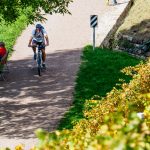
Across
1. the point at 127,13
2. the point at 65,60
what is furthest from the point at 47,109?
the point at 127,13

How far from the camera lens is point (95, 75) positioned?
1572 cm

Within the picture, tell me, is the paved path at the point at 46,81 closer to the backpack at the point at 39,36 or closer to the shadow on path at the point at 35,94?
the shadow on path at the point at 35,94

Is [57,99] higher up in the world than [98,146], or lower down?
lower down

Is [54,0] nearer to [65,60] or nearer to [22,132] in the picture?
[65,60]

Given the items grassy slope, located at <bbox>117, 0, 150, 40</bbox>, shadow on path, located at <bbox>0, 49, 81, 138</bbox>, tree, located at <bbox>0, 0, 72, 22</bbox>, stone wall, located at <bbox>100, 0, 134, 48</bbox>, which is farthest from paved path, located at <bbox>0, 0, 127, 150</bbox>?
tree, located at <bbox>0, 0, 72, 22</bbox>

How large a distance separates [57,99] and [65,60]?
457 centimetres

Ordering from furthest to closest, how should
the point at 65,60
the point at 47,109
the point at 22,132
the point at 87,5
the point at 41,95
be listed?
1. the point at 87,5
2. the point at 65,60
3. the point at 41,95
4. the point at 47,109
5. the point at 22,132

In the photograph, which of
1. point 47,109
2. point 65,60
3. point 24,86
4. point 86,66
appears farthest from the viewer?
point 65,60

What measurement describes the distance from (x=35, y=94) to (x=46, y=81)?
4.55 ft

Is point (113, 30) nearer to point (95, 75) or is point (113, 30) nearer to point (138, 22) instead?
point (138, 22)

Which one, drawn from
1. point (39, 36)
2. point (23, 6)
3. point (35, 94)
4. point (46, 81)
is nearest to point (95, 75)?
point (46, 81)

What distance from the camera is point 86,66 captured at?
16766mm

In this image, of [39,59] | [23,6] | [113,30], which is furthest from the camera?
[113,30]

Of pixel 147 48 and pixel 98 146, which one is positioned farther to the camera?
pixel 147 48
